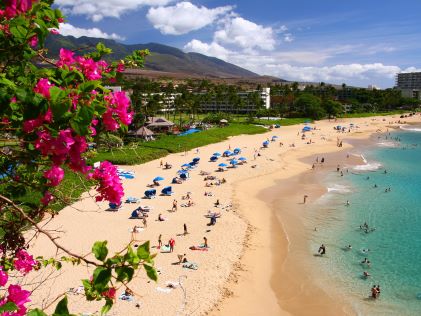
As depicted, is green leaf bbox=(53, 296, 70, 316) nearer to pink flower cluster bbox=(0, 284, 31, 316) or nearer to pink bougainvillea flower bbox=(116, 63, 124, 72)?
pink flower cluster bbox=(0, 284, 31, 316)

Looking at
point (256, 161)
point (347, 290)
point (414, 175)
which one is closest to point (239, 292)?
point (347, 290)

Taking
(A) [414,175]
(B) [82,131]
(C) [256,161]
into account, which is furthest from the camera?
(C) [256,161]

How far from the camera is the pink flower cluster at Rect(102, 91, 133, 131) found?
125 inches

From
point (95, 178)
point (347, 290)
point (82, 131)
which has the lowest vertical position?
point (347, 290)

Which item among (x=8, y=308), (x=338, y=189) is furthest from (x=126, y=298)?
(x=338, y=189)

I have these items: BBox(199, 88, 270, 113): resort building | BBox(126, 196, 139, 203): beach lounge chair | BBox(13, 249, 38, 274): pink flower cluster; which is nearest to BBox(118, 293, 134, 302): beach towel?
BBox(13, 249, 38, 274): pink flower cluster

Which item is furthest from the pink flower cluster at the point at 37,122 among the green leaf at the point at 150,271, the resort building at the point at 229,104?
the resort building at the point at 229,104

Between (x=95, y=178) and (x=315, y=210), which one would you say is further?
(x=315, y=210)

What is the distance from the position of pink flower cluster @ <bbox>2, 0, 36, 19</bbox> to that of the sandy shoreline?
5159 millimetres

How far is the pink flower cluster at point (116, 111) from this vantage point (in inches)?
125

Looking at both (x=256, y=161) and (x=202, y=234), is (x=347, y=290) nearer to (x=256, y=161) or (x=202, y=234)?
(x=202, y=234)

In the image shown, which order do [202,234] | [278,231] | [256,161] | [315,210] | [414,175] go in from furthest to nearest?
[256,161]
[414,175]
[315,210]
[278,231]
[202,234]

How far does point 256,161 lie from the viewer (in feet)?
160

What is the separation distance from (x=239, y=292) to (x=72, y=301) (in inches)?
285
